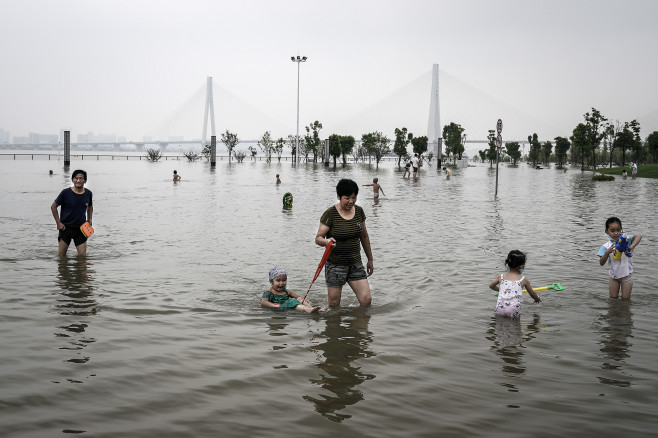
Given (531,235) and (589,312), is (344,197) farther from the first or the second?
(531,235)

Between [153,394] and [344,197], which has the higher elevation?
[344,197]

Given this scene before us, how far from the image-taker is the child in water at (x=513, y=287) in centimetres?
701

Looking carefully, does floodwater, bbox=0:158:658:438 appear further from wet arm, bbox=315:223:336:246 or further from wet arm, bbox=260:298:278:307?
wet arm, bbox=315:223:336:246

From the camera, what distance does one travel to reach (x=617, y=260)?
7.86 m

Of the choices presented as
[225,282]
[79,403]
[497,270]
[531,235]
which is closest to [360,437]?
[79,403]

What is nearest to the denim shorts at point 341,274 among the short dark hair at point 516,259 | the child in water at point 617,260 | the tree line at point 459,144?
the short dark hair at point 516,259

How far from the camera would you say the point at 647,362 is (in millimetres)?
5672

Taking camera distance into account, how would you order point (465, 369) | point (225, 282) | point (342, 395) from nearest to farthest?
point (342, 395), point (465, 369), point (225, 282)

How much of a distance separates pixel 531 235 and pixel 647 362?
366 inches

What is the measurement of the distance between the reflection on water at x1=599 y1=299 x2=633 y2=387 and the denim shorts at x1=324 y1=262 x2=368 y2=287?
8.86 ft

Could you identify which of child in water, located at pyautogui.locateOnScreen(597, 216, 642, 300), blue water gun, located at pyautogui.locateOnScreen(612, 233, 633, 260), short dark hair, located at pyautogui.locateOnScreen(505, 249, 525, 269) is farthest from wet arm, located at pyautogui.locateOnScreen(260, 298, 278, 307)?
blue water gun, located at pyautogui.locateOnScreen(612, 233, 633, 260)

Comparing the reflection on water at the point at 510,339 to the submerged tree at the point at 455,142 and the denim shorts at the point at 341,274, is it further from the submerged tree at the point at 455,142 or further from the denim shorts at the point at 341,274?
the submerged tree at the point at 455,142

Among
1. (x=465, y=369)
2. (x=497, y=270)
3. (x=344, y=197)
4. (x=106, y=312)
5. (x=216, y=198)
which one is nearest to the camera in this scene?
(x=465, y=369)

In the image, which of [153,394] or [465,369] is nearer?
[153,394]
